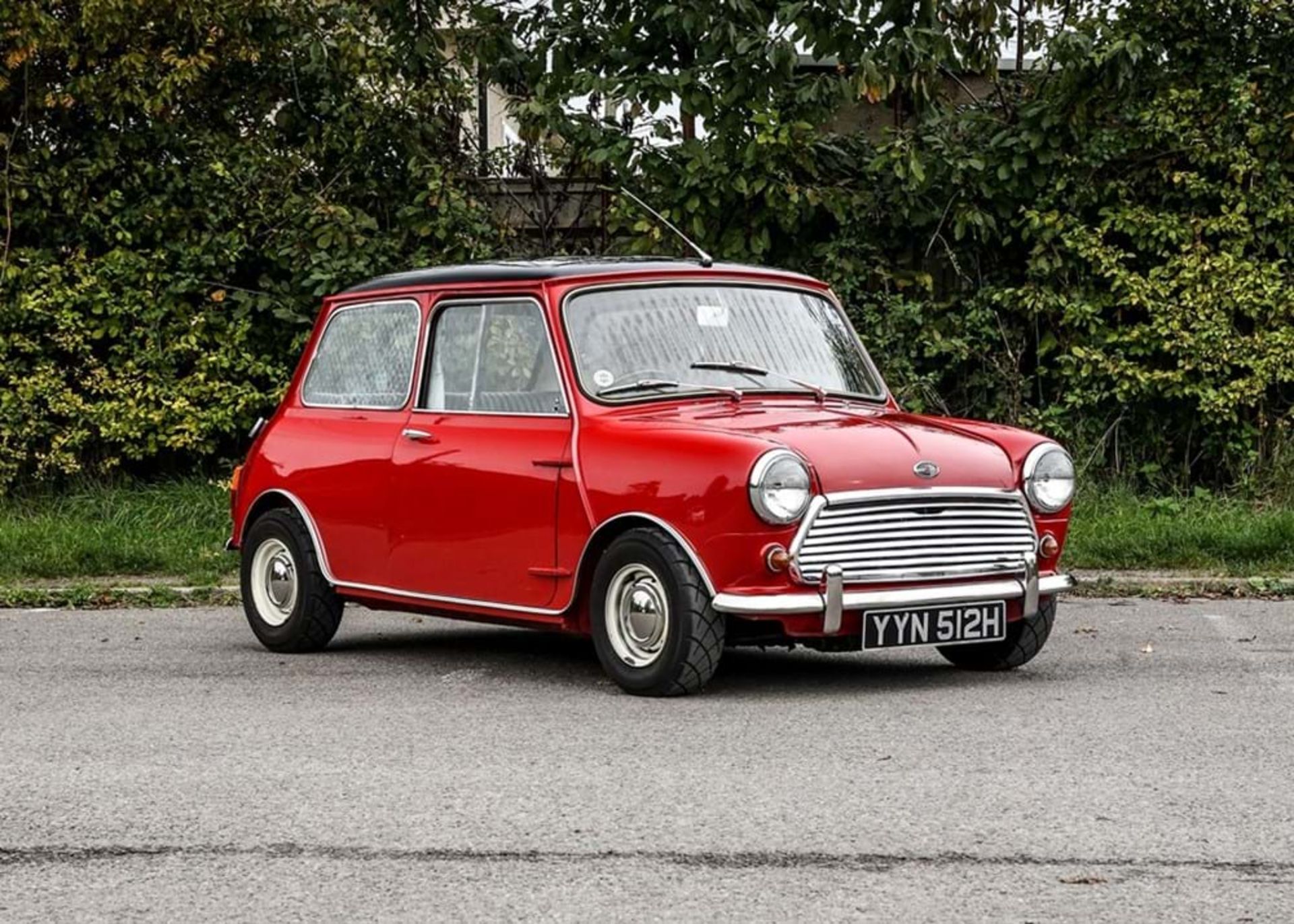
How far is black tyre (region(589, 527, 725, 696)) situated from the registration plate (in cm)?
57

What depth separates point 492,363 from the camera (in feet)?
31.1

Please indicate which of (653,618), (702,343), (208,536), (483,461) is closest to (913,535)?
(653,618)

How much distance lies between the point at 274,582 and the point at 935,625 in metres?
3.36

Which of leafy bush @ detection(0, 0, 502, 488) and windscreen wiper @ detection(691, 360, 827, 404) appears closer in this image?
windscreen wiper @ detection(691, 360, 827, 404)

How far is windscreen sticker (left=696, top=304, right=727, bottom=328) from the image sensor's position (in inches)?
367

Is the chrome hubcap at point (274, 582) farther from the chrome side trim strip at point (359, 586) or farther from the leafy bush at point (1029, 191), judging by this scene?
the leafy bush at point (1029, 191)

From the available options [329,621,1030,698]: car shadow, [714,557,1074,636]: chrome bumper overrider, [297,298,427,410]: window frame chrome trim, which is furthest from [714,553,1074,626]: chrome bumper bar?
[297,298,427,410]: window frame chrome trim


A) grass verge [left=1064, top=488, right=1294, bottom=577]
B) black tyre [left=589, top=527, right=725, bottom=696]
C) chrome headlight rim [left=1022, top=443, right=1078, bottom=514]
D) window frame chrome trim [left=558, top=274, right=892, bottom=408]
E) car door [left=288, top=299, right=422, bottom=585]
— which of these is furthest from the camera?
grass verge [left=1064, top=488, right=1294, bottom=577]

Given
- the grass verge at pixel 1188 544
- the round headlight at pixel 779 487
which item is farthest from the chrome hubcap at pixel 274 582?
the grass verge at pixel 1188 544

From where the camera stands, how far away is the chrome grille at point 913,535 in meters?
8.19

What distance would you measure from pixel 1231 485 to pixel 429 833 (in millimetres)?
10427

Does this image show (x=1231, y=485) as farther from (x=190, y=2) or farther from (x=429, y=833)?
(x=429, y=833)

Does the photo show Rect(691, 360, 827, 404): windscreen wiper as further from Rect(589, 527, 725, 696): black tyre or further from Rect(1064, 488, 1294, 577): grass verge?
Rect(1064, 488, 1294, 577): grass verge

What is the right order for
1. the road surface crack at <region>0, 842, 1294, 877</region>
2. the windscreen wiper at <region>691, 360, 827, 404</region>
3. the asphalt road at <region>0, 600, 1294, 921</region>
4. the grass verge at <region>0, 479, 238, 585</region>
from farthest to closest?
1. the grass verge at <region>0, 479, 238, 585</region>
2. the windscreen wiper at <region>691, 360, 827, 404</region>
3. the road surface crack at <region>0, 842, 1294, 877</region>
4. the asphalt road at <region>0, 600, 1294, 921</region>
